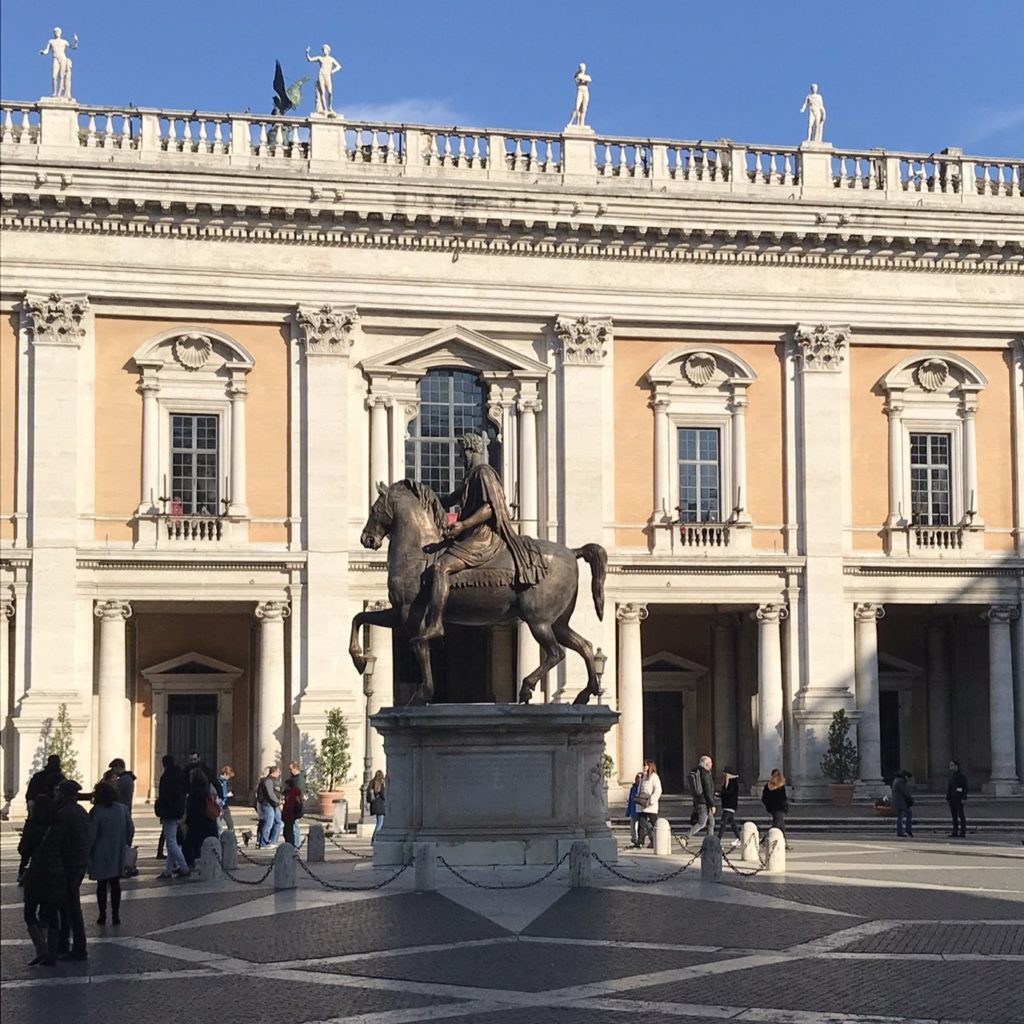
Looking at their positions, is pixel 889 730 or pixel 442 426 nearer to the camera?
pixel 442 426

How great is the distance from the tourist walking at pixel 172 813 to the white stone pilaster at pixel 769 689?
18.2m

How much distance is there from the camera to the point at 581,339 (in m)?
39.8

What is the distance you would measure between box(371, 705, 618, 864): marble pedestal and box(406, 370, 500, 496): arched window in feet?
60.8

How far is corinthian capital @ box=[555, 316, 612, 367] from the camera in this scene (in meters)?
39.8

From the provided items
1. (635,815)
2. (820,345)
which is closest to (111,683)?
(635,815)

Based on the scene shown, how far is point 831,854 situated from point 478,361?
1597 cm

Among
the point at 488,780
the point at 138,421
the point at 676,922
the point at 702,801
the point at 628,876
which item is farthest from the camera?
the point at 138,421

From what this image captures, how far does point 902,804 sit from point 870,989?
18.7m

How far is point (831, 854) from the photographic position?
89.3ft

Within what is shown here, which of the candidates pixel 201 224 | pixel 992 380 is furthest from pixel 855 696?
pixel 201 224

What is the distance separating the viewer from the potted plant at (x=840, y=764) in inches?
1516

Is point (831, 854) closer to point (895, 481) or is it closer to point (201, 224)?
point (895, 481)

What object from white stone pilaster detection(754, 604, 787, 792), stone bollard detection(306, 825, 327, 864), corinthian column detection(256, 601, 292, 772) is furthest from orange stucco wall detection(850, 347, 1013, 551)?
stone bollard detection(306, 825, 327, 864)

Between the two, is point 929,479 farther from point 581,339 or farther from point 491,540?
point 491,540
